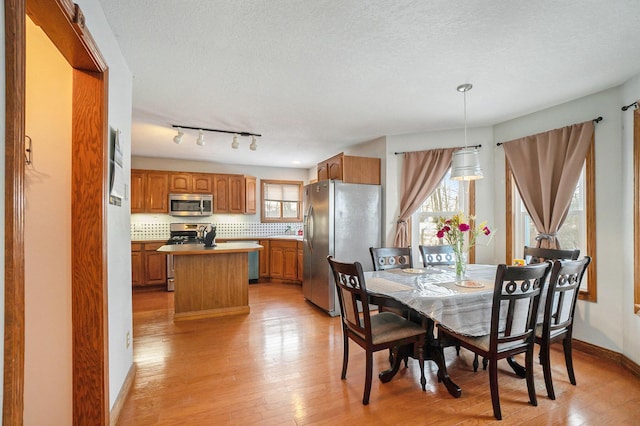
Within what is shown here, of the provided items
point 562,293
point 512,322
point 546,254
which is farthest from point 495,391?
point 546,254

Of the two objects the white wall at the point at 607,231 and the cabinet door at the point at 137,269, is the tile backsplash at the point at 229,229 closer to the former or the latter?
the cabinet door at the point at 137,269

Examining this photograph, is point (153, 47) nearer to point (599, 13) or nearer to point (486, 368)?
point (599, 13)

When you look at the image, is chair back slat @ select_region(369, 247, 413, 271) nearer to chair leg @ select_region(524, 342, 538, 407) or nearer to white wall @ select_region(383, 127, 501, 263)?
white wall @ select_region(383, 127, 501, 263)

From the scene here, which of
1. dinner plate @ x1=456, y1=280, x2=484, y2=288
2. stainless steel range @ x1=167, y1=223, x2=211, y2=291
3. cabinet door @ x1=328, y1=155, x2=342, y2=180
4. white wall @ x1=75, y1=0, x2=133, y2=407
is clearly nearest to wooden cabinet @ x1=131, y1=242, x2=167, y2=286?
stainless steel range @ x1=167, y1=223, x2=211, y2=291

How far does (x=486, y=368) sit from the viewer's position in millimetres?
2426

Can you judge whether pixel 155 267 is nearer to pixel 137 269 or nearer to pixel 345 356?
pixel 137 269

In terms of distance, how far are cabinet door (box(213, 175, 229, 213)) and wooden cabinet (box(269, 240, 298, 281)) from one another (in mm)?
1233

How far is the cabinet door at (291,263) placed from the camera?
5.43 metres

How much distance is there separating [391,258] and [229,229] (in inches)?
162

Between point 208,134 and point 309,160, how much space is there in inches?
89.0

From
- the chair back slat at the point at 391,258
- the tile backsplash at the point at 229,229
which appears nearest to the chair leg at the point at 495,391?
the chair back slat at the point at 391,258

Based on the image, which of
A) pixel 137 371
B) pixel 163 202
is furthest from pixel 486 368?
pixel 163 202

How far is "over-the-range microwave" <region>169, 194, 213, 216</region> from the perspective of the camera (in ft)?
17.8

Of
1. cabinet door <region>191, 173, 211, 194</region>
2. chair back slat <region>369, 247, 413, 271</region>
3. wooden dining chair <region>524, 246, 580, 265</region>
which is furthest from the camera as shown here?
cabinet door <region>191, 173, 211, 194</region>
